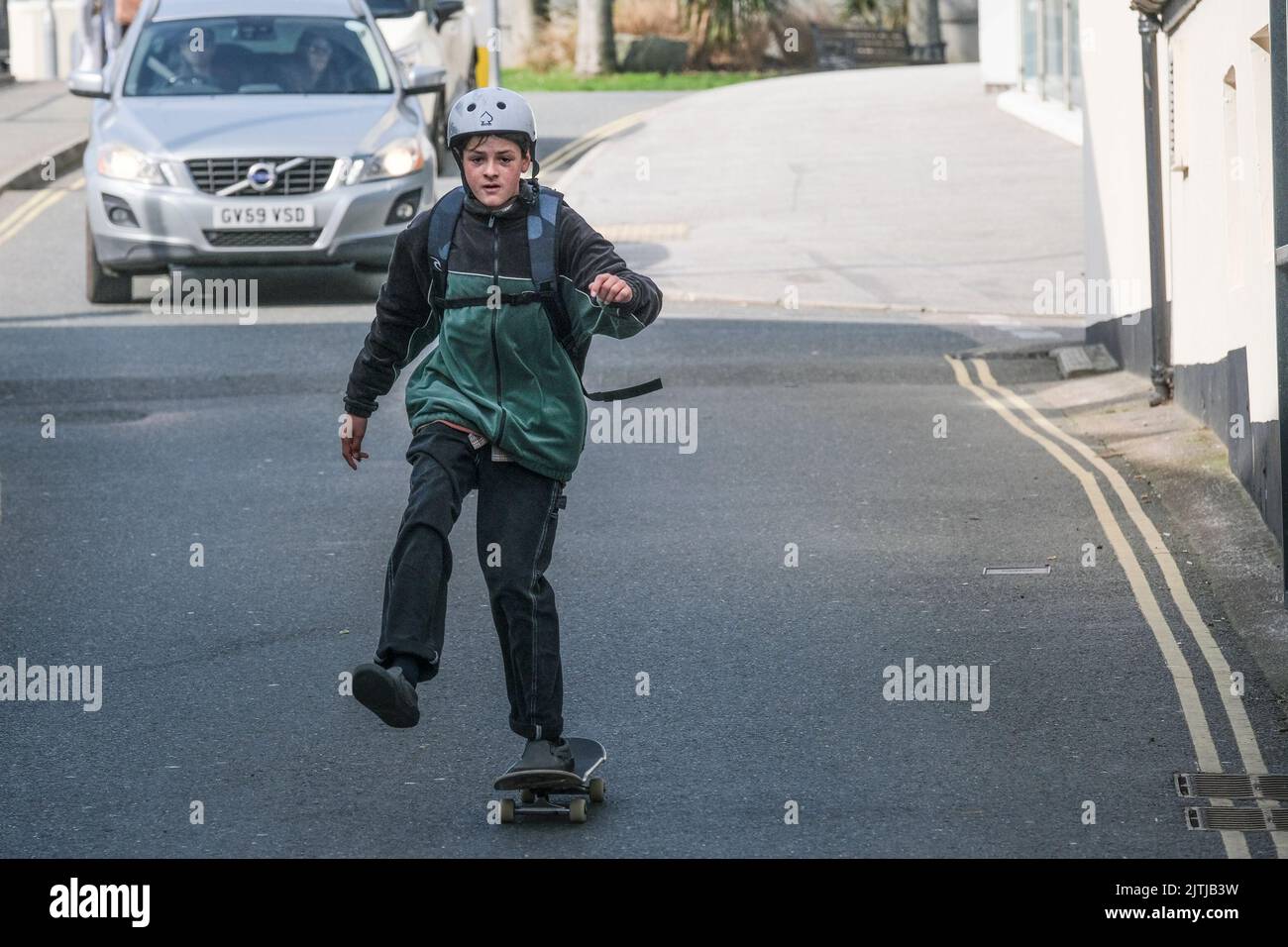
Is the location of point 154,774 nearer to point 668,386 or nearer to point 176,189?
point 668,386

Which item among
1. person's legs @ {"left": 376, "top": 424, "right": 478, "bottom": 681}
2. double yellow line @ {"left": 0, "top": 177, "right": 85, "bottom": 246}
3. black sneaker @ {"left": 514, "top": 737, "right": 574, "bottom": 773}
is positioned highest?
double yellow line @ {"left": 0, "top": 177, "right": 85, "bottom": 246}

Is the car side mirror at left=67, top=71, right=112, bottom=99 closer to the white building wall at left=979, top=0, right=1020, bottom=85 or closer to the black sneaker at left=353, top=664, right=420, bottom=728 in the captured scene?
the black sneaker at left=353, top=664, right=420, bottom=728

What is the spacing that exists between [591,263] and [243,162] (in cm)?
1135

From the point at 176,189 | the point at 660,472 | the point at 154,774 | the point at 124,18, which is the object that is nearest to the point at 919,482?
the point at 660,472

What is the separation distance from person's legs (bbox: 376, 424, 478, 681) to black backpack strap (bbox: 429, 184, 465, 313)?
415 millimetres

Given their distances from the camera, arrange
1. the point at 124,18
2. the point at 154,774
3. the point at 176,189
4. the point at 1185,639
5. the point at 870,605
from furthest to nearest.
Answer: the point at 124,18 → the point at 176,189 → the point at 870,605 → the point at 1185,639 → the point at 154,774

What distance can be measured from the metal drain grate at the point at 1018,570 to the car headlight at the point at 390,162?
868cm

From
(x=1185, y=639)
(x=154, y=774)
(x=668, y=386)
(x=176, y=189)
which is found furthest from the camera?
(x=176, y=189)

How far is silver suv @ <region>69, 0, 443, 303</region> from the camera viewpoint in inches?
658

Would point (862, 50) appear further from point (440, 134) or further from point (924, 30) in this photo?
point (440, 134)

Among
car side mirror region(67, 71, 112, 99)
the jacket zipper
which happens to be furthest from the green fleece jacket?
car side mirror region(67, 71, 112, 99)
